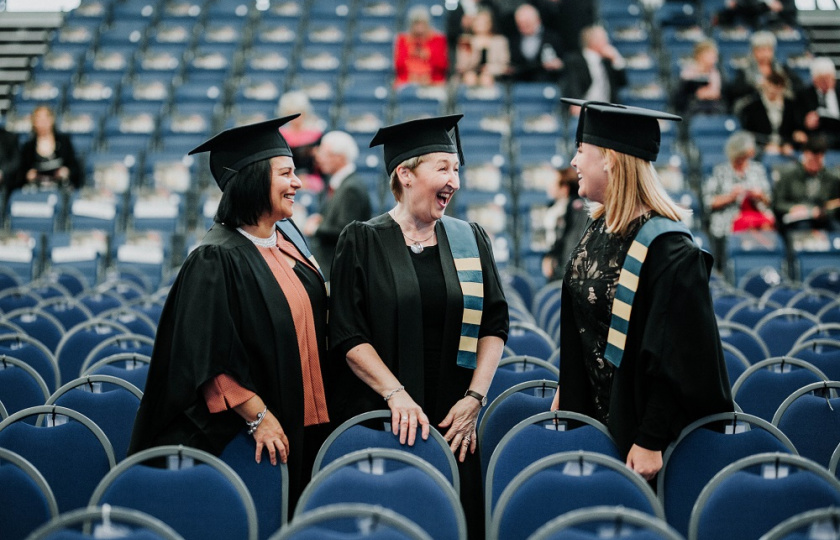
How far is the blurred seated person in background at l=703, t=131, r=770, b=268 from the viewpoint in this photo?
27.0ft

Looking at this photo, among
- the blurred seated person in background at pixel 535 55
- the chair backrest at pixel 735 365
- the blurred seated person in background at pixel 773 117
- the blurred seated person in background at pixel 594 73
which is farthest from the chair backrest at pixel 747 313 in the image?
the blurred seated person in background at pixel 535 55

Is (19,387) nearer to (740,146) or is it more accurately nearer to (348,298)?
(348,298)

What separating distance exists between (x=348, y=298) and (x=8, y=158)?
768 centimetres

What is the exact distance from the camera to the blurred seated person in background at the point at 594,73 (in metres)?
10.2

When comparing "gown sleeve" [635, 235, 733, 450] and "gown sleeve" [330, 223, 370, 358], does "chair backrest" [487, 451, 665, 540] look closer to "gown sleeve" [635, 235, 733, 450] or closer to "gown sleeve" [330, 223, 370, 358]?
"gown sleeve" [635, 235, 733, 450]

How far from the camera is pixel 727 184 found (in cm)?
831

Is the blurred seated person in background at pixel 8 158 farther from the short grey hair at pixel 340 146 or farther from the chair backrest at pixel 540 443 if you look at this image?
the chair backrest at pixel 540 443

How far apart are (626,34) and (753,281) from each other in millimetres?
5877

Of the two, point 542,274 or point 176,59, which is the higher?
point 176,59

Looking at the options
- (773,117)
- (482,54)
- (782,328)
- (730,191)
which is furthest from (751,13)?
(782,328)

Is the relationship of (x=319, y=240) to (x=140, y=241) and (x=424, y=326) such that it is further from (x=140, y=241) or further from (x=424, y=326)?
(x=140, y=241)

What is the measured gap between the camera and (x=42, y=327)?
5.17m

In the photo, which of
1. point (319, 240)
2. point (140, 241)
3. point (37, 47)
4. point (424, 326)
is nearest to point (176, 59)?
point (37, 47)

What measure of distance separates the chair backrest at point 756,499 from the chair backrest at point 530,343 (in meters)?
2.08
